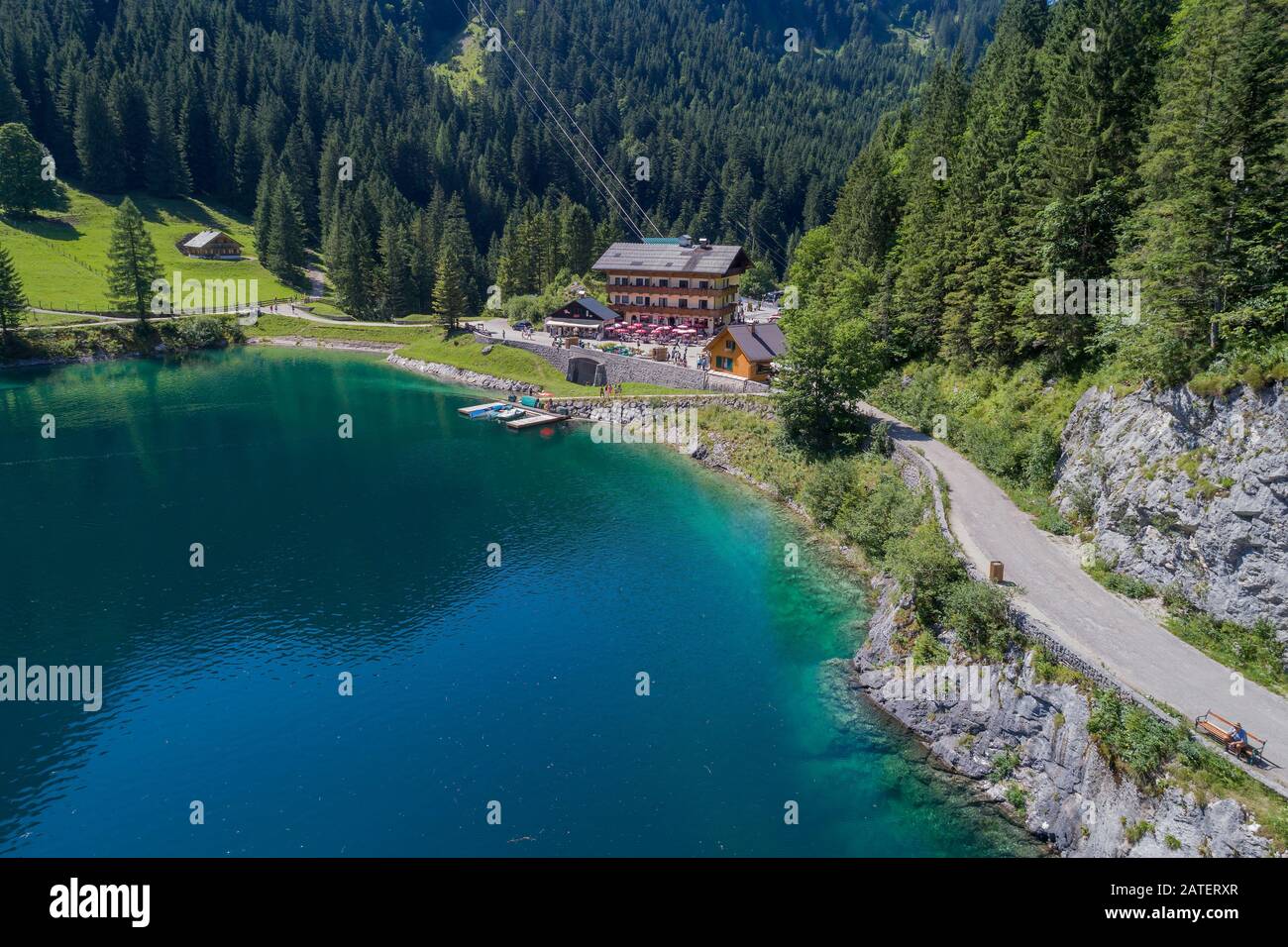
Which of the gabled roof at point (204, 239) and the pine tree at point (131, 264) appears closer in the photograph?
the pine tree at point (131, 264)

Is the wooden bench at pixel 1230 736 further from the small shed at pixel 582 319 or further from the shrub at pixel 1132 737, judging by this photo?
the small shed at pixel 582 319

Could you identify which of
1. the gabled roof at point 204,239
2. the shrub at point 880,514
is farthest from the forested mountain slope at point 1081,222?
the gabled roof at point 204,239

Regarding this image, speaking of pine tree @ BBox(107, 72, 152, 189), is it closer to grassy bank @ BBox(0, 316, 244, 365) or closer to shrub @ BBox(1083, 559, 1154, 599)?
grassy bank @ BBox(0, 316, 244, 365)

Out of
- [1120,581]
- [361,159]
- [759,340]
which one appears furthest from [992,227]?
[361,159]

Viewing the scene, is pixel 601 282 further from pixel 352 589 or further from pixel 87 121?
pixel 87 121

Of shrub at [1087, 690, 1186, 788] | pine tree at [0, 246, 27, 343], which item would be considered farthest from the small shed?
shrub at [1087, 690, 1186, 788]

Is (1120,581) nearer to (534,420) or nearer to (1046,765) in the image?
(1046,765)
